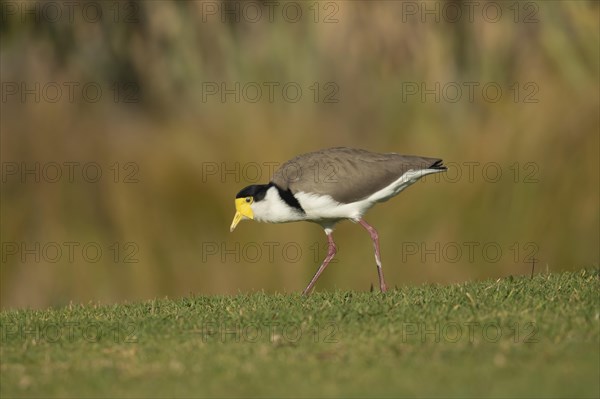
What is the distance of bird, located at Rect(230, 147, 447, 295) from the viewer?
1290cm

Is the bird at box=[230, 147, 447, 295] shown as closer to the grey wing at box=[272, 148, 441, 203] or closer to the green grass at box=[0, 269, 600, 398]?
the grey wing at box=[272, 148, 441, 203]

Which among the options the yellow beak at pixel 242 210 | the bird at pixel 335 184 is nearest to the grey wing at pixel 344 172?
the bird at pixel 335 184

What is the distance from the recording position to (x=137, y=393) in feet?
25.2

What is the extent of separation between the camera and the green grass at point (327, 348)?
7621mm

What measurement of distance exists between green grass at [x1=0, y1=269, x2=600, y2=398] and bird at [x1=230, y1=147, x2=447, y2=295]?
6.72 feet

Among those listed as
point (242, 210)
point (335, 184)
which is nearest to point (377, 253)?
point (335, 184)

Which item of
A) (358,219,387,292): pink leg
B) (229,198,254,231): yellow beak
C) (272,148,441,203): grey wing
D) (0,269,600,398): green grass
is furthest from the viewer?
(229,198,254,231): yellow beak

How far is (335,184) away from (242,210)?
4.85 feet

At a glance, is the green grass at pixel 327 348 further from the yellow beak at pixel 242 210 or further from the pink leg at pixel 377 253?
the yellow beak at pixel 242 210

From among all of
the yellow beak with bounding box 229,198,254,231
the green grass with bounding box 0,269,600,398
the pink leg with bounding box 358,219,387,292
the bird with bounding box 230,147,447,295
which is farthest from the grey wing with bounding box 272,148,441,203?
the green grass with bounding box 0,269,600,398

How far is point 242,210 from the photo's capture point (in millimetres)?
13594

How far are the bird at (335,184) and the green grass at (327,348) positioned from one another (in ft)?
6.72

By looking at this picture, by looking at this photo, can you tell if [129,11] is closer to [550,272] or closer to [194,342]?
[550,272]

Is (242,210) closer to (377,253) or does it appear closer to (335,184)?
(335,184)
